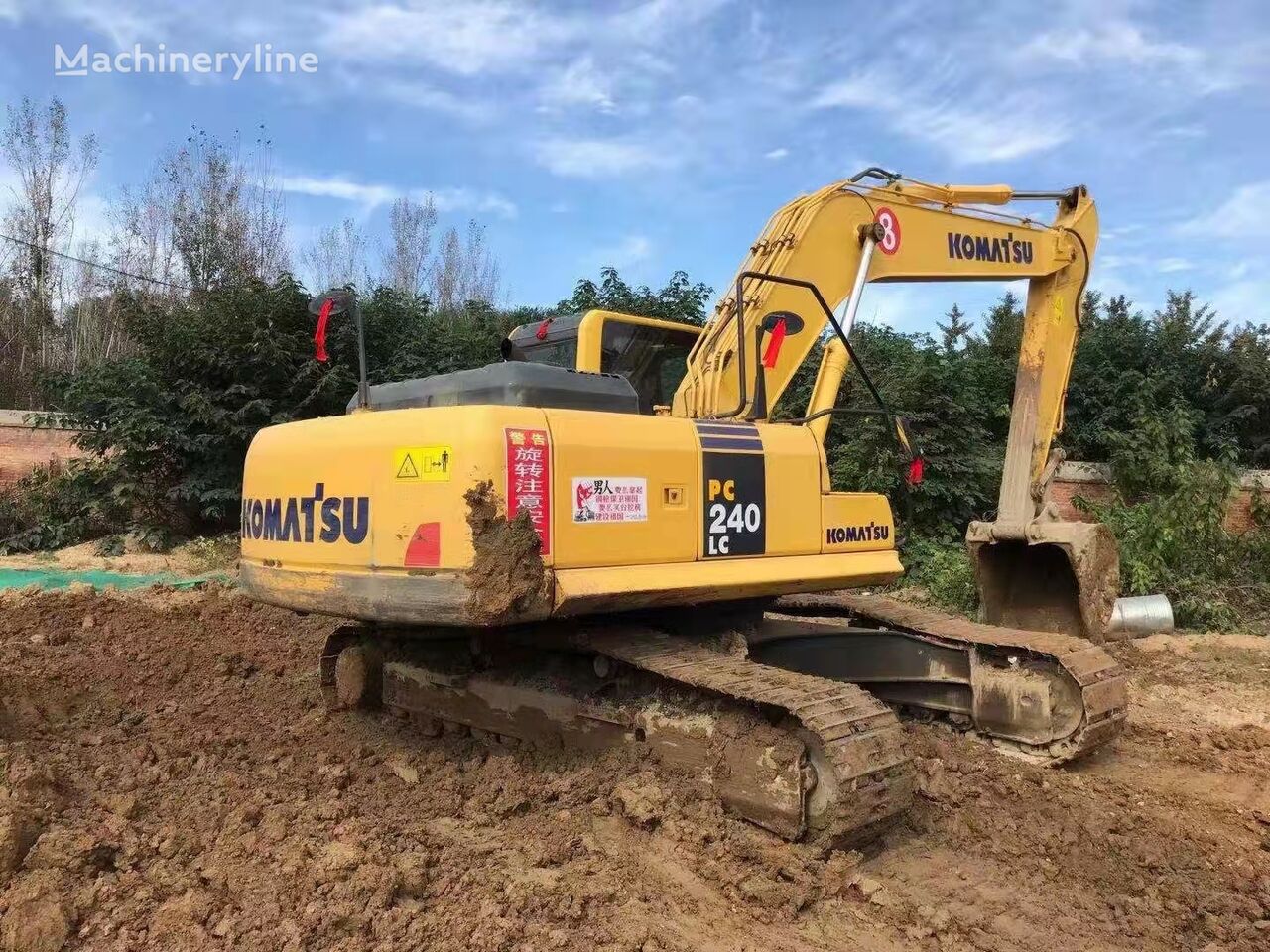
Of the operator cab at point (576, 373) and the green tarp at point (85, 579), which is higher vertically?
the operator cab at point (576, 373)

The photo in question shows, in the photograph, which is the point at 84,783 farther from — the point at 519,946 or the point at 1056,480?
the point at 1056,480

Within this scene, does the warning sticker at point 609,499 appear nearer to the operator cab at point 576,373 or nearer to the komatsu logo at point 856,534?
the operator cab at point 576,373

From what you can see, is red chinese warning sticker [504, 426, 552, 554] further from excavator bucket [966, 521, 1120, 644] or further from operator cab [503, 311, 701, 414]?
excavator bucket [966, 521, 1120, 644]

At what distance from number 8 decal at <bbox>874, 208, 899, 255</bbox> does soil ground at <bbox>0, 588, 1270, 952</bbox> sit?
8.51ft

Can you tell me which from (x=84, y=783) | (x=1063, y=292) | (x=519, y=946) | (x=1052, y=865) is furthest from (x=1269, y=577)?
(x=84, y=783)

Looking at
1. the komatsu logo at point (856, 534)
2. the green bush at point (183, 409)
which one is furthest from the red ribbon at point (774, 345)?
the green bush at point (183, 409)

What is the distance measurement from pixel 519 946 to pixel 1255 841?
9.99 ft

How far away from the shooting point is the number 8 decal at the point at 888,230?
17.8ft

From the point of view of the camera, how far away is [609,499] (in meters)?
3.84

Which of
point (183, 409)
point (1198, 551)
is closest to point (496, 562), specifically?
point (1198, 551)

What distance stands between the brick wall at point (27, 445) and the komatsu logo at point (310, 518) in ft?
38.7

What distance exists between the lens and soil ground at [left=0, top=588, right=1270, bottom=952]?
9.76 ft

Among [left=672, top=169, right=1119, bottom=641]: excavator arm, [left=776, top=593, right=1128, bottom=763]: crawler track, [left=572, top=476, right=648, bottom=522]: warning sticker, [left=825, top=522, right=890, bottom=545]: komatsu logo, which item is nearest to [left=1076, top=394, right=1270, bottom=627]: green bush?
[left=672, top=169, right=1119, bottom=641]: excavator arm

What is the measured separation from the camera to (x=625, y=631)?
14.1 feet
